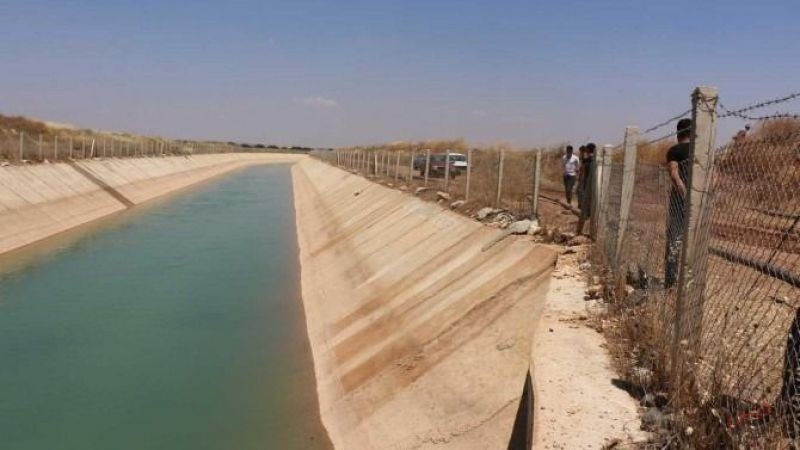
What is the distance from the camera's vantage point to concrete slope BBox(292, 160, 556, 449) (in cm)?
859

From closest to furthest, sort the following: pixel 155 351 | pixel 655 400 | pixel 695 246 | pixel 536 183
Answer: pixel 695 246, pixel 655 400, pixel 536 183, pixel 155 351

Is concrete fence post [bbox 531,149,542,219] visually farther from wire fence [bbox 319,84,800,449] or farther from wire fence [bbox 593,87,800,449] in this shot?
wire fence [bbox 593,87,800,449]

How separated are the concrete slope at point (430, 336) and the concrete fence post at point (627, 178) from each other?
1384mm

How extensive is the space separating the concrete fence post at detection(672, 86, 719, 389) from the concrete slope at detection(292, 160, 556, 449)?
3.06m

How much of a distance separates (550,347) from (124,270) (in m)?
19.1

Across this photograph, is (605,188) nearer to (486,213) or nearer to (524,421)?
(486,213)

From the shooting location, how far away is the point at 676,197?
6918mm

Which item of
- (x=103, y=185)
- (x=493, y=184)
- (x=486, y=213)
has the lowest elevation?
A: (x=103, y=185)

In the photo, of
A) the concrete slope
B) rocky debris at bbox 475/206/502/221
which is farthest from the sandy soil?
rocky debris at bbox 475/206/502/221

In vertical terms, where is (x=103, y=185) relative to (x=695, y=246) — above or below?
below

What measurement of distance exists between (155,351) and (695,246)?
38.5 feet

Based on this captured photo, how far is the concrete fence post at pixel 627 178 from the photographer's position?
367 inches

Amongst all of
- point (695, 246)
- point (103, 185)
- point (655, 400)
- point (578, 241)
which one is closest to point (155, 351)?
point (578, 241)

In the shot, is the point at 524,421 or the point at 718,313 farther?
the point at 524,421
